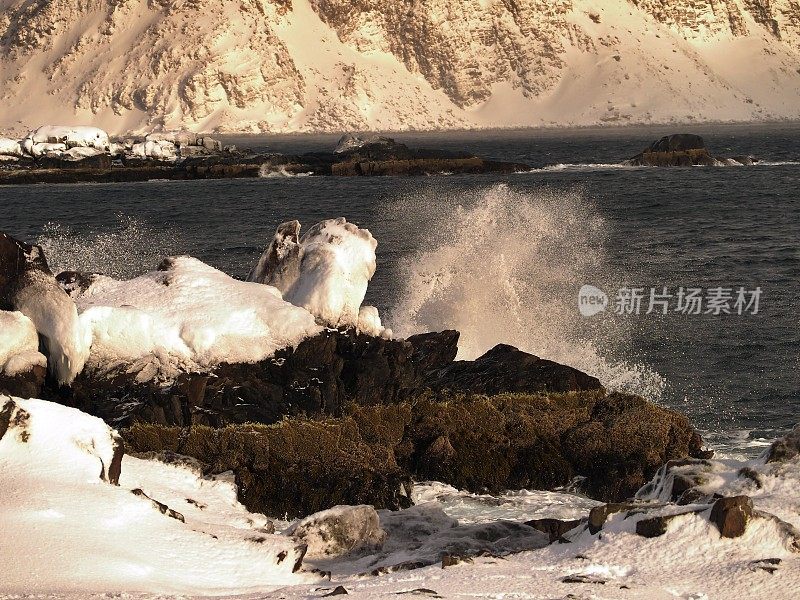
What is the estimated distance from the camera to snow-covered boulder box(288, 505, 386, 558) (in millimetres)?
10164

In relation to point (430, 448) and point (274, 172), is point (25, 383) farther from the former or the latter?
point (274, 172)

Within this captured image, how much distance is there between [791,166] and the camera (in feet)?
222

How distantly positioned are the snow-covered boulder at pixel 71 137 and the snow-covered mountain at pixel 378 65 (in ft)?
171

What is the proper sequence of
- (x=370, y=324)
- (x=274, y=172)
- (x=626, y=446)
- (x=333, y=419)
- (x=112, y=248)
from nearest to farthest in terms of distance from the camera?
(x=626, y=446), (x=333, y=419), (x=370, y=324), (x=112, y=248), (x=274, y=172)

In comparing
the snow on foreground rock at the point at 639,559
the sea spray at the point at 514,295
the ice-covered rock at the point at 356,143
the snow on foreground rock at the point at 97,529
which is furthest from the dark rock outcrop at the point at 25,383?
the ice-covered rock at the point at 356,143

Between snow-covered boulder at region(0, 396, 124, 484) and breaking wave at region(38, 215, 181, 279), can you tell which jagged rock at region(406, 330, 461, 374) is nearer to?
snow-covered boulder at region(0, 396, 124, 484)

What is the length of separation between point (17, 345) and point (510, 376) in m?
5.62

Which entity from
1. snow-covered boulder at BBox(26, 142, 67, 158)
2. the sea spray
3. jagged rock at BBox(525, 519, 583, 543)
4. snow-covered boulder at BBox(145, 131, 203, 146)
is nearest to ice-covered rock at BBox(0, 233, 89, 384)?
jagged rock at BBox(525, 519, 583, 543)

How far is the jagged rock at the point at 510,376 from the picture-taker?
1474 centimetres

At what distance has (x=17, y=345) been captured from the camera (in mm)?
13414

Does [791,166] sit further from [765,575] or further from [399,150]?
[765,575]

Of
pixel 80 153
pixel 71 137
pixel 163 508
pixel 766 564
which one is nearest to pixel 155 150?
pixel 80 153

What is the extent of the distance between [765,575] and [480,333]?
12.4 metres

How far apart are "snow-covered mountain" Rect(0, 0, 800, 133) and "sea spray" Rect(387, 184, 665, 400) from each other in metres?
101
